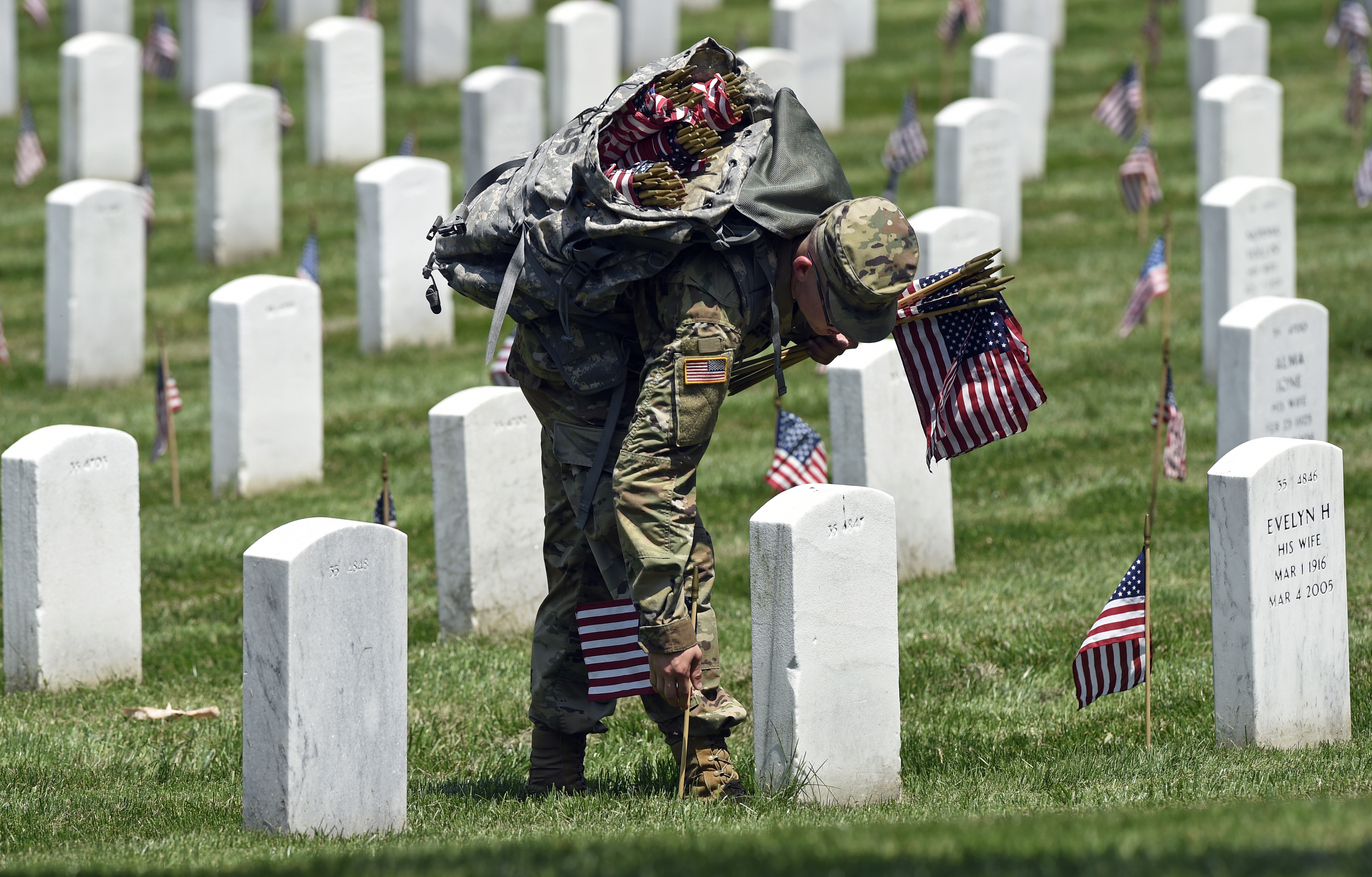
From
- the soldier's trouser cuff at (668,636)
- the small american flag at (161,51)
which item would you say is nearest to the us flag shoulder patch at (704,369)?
the soldier's trouser cuff at (668,636)

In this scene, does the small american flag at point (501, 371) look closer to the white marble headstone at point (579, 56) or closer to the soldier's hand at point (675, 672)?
the soldier's hand at point (675, 672)

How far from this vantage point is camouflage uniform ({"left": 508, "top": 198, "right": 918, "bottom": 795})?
4.94 m

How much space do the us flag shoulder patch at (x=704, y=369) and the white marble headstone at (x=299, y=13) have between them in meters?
18.6

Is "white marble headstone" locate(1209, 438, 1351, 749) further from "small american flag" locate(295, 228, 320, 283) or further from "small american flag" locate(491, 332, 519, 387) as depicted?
"small american flag" locate(295, 228, 320, 283)

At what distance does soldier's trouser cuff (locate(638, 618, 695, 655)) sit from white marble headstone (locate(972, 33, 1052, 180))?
11.5 meters

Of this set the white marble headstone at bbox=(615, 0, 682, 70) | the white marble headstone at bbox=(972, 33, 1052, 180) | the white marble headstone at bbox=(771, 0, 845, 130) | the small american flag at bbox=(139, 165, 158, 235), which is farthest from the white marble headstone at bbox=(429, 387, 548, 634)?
the white marble headstone at bbox=(615, 0, 682, 70)

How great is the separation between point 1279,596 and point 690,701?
7.00ft

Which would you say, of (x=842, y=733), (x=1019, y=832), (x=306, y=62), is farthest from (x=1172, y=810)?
(x=306, y=62)

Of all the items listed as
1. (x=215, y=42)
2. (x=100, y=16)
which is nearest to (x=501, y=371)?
(x=215, y=42)

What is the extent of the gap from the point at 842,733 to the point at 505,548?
2660mm

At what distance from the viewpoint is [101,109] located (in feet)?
54.2

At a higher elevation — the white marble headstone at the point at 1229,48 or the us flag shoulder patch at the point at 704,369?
the white marble headstone at the point at 1229,48

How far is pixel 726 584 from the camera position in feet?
27.7

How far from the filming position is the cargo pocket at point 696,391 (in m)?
4.92
